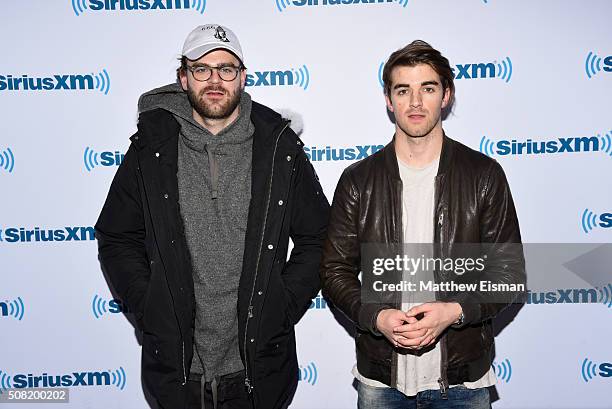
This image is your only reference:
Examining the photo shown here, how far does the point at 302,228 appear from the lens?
101 inches

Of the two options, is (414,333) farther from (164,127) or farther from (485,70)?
(485,70)

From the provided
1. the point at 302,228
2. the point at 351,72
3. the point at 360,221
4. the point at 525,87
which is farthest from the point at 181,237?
the point at 525,87

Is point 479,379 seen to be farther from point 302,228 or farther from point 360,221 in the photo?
point 302,228

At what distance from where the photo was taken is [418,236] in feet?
7.25

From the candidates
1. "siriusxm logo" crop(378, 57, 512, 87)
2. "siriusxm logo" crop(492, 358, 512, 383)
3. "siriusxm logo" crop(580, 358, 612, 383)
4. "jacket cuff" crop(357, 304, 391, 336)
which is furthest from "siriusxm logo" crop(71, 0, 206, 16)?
"siriusxm logo" crop(580, 358, 612, 383)

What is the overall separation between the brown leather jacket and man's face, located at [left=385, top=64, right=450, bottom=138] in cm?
14

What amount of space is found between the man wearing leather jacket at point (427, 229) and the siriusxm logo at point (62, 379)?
1.68 meters

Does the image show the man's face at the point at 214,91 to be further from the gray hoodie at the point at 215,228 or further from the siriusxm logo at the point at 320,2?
the siriusxm logo at the point at 320,2

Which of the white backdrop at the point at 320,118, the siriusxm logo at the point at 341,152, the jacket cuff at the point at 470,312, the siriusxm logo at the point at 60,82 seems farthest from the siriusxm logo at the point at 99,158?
the jacket cuff at the point at 470,312

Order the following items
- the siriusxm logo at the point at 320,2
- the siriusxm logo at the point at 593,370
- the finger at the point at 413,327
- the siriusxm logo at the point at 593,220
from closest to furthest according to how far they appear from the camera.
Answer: the finger at the point at 413,327, the siriusxm logo at the point at 320,2, the siriusxm logo at the point at 593,220, the siriusxm logo at the point at 593,370

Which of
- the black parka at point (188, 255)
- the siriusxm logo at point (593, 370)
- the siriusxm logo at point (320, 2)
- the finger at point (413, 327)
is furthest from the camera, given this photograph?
the siriusxm logo at point (593, 370)

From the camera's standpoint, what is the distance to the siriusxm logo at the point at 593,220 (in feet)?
10.1

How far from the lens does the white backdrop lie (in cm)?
300

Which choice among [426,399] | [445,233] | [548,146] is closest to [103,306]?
[426,399]
